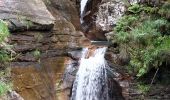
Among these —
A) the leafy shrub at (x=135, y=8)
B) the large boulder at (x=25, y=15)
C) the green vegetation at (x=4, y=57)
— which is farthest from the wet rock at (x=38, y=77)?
the leafy shrub at (x=135, y=8)

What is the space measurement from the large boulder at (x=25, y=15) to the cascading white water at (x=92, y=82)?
6.46 ft

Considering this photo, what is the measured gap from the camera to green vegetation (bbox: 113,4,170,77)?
10195 millimetres

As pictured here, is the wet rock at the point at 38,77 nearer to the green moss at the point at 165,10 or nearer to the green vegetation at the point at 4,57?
the green vegetation at the point at 4,57

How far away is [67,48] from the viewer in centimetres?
1217

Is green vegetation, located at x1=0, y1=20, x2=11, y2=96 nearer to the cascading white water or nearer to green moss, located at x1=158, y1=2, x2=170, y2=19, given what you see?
the cascading white water

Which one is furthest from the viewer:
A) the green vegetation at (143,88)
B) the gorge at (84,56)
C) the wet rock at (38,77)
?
the green vegetation at (143,88)

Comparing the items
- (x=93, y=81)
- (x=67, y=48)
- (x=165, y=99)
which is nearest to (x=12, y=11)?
(x=67, y=48)

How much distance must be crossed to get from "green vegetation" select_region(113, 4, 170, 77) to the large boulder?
261 centimetres

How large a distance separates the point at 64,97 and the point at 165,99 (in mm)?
3254

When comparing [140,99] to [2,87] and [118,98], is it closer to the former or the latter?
[118,98]

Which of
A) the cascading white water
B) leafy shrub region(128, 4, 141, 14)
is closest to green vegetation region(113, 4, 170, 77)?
leafy shrub region(128, 4, 141, 14)

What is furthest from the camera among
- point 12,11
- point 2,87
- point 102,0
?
point 102,0

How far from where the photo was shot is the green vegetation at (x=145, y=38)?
10.2m

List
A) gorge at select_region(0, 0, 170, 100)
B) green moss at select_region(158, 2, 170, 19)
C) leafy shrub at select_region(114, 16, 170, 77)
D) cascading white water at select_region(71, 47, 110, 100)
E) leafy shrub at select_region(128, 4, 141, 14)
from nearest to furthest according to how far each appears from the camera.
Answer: gorge at select_region(0, 0, 170, 100)
leafy shrub at select_region(114, 16, 170, 77)
green moss at select_region(158, 2, 170, 19)
cascading white water at select_region(71, 47, 110, 100)
leafy shrub at select_region(128, 4, 141, 14)
